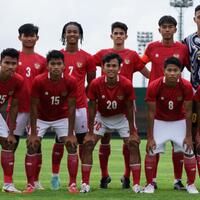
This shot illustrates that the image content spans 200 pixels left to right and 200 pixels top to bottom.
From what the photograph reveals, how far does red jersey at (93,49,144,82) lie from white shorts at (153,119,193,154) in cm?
102

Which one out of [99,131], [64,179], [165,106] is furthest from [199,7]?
[64,179]

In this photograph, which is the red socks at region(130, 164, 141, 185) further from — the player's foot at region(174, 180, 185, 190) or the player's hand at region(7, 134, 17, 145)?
the player's hand at region(7, 134, 17, 145)

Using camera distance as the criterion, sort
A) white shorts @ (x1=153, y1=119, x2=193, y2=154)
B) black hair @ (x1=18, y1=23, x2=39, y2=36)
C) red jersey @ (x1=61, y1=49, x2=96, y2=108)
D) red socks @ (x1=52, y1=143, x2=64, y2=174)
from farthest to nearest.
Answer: red socks @ (x1=52, y1=143, x2=64, y2=174), red jersey @ (x1=61, y1=49, x2=96, y2=108), black hair @ (x1=18, y1=23, x2=39, y2=36), white shorts @ (x1=153, y1=119, x2=193, y2=154)

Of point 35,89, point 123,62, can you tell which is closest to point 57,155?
point 35,89

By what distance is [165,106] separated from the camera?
10.7m

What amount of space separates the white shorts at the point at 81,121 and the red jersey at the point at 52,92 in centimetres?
48

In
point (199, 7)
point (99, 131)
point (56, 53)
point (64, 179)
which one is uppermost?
point (199, 7)

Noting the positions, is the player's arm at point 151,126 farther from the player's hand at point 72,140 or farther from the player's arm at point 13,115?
the player's arm at point 13,115

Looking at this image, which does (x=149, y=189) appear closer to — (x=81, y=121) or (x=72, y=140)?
(x=72, y=140)

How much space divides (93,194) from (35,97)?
1.45 m

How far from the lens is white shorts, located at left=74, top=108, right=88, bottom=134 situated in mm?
11172

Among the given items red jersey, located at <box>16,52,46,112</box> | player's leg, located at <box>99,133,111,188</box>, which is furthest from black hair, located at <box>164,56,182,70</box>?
red jersey, located at <box>16,52,46,112</box>

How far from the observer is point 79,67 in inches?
444

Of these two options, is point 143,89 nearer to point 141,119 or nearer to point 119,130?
point 141,119
